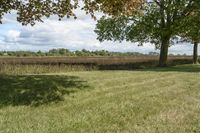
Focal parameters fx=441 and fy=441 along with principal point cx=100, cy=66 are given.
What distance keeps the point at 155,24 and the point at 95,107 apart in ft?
98.3

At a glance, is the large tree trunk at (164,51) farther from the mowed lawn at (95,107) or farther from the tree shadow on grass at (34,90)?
the tree shadow on grass at (34,90)

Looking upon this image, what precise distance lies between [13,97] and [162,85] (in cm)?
835

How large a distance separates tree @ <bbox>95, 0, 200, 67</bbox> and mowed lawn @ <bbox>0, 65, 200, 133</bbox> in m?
21.6

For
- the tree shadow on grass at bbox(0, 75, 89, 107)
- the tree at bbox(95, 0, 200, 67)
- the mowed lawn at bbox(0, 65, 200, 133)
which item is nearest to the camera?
the mowed lawn at bbox(0, 65, 200, 133)

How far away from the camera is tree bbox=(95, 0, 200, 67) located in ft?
135

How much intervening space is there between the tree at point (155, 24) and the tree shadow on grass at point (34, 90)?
21.5 m

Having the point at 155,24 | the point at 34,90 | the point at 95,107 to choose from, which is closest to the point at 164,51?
the point at 155,24

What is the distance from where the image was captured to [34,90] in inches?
661

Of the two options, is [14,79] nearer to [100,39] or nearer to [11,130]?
[11,130]

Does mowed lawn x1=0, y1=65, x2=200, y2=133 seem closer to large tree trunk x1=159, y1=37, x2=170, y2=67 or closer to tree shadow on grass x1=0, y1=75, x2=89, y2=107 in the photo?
tree shadow on grass x1=0, y1=75, x2=89, y2=107

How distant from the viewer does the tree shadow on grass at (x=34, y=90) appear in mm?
14609

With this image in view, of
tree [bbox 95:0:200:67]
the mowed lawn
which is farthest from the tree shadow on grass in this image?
tree [bbox 95:0:200:67]

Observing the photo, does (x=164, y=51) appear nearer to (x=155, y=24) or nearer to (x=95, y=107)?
(x=155, y=24)

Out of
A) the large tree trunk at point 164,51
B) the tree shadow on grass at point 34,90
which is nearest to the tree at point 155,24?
the large tree trunk at point 164,51
